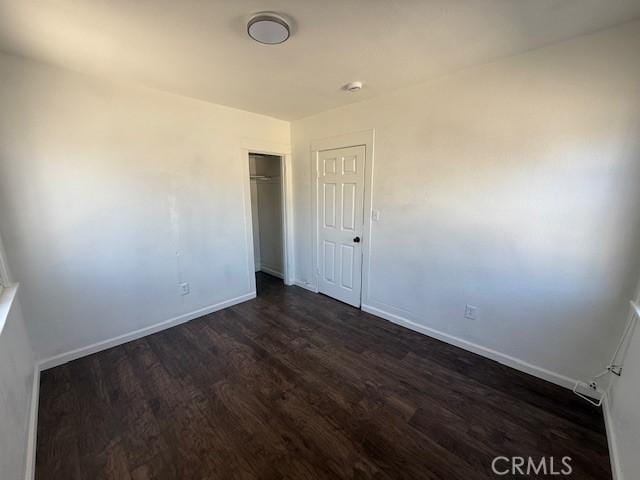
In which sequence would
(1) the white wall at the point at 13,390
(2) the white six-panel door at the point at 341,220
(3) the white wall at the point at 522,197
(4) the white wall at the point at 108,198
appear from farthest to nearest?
(2) the white six-panel door at the point at 341,220
(4) the white wall at the point at 108,198
(3) the white wall at the point at 522,197
(1) the white wall at the point at 13,390

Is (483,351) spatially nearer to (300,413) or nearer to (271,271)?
(300,413)

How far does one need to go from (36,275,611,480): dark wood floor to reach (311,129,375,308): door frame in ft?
2.87

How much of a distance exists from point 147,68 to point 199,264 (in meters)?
1.90

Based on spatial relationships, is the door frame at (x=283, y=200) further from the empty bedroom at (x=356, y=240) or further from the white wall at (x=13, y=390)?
Answer: the white wall at (x=13, y=390)

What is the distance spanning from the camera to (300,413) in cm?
176

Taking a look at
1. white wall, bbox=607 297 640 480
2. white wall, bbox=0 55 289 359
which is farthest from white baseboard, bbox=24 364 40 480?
white wall, bbox=607 297 640 480

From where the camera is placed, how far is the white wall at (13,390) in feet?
3.82

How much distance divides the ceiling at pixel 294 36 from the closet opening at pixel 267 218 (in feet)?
6.07

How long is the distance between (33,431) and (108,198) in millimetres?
1708

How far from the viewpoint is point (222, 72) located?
209 cm

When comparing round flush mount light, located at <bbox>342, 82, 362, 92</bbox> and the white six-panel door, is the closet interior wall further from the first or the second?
round flush mount light, located at <bbox>342, 82, 362, 92</bbox>

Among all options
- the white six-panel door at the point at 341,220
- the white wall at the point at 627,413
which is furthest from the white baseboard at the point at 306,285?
the white wall at the point at 627,413

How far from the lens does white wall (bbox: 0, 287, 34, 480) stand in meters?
1.16

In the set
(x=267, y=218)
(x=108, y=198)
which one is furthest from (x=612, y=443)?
(x=267, y=218)
